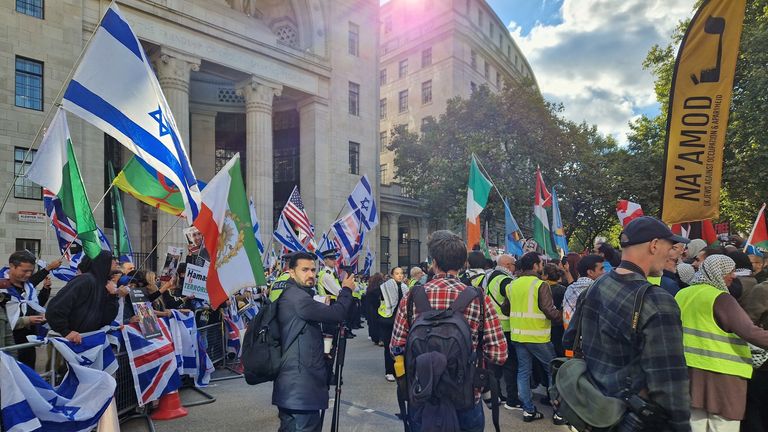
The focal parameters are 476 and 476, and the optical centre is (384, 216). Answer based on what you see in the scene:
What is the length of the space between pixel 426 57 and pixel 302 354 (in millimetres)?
43541

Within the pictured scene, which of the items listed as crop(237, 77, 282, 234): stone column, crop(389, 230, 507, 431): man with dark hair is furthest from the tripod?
crop(237, 77, 282, 234): stone column

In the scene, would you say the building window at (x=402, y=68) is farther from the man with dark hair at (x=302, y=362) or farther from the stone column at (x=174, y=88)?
the man with dark hair at (x=302, y=362)

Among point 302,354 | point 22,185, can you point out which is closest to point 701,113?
point 302,354

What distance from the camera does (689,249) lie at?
6.29 metres

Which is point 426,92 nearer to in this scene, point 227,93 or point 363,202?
point 227,93

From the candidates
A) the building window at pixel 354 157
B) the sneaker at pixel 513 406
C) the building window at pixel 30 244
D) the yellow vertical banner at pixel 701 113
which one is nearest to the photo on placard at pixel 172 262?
the sneaker at pixel 513 406

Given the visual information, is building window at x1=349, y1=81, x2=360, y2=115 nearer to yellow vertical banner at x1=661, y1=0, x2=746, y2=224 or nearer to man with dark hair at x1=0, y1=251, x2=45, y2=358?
man with dark hair at x1=0, y1=251, x2=45, y2=358

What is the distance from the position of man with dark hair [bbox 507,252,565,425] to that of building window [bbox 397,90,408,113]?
41.9 m

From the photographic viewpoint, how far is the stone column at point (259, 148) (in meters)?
23.6

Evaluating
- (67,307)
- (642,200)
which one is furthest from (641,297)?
(642,200)

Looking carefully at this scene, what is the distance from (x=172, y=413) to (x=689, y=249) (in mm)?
7095

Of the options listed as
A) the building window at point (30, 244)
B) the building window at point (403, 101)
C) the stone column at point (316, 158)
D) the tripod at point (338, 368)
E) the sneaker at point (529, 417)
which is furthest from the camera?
the building window at point (403, 101)

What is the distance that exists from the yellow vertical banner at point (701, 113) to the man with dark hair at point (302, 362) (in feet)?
12.0

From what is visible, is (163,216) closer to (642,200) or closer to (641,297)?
(641,297)
